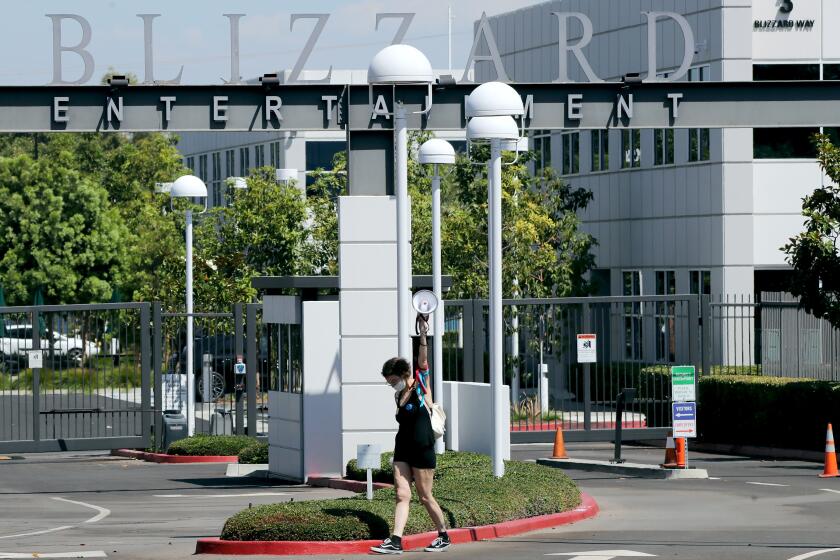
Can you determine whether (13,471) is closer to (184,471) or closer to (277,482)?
(184,471)

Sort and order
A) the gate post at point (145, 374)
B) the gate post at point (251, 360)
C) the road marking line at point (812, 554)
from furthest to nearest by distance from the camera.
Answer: the gate post at point (251, 360), the gate post at point (145, 374), the road marking line at point (812, 554)

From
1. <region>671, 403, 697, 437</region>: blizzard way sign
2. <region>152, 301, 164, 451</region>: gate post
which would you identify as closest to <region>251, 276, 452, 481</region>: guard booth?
<region>671, 403, 697, 437</region>: blizzard way sign

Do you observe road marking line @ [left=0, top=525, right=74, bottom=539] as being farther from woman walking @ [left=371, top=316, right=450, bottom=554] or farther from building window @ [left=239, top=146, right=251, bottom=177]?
building window @ [left=239, top=146, right=251, bottom=177]

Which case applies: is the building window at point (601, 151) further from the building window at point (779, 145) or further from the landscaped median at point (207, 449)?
the landscaped median at point (207, 449)

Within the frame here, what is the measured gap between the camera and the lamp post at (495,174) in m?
20.6

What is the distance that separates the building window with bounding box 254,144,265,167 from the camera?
8875cm

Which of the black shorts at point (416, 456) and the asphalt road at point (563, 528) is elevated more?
the black shorts at point (416, 456)

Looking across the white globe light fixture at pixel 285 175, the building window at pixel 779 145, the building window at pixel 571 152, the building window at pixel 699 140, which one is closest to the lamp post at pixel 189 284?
the white globe light fixture at pixel 285 175

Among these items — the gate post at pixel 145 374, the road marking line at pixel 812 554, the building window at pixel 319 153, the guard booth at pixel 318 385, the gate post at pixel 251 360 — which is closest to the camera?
the road marking line at pixel 812 554

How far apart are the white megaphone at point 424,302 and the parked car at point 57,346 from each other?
10.8m

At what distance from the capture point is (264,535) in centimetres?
1602

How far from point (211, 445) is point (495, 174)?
1103 centimetres

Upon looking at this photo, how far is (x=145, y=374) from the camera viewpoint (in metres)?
31.0

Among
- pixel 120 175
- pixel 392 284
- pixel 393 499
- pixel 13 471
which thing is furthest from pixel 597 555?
pixel 120 175
